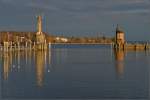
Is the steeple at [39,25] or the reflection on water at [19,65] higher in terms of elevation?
the steeple at [39,25]

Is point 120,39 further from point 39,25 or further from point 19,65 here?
point 19,65

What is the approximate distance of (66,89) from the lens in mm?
17453

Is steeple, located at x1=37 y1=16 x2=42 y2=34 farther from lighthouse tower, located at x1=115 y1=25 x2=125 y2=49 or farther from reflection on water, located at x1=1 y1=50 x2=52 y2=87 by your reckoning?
reflection on water, located at x1=1 y1=50 x2=52 y2=87

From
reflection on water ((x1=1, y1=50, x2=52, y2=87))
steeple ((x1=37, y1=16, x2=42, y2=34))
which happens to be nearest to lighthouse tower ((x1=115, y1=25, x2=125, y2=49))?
steeple ((x1=37, y1=16, x2=42, y2=34))

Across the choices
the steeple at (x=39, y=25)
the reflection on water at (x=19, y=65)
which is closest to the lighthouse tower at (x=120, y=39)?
the steeple at (x=39, y=25)

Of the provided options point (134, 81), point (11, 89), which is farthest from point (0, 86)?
point (134, 81)

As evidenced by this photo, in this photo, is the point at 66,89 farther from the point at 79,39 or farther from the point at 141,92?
the point at 79,39

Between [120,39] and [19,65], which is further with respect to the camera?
[120,39]

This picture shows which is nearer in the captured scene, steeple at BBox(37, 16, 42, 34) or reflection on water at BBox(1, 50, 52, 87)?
reflection on water at BBox(1, 50, 52, 87)

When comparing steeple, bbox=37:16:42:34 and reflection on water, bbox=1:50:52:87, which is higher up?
steeple, bbox=37:16:42:34

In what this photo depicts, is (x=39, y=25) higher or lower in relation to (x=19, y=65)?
higher

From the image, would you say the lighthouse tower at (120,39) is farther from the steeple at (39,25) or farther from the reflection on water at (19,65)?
the reflection on water at (19,65)

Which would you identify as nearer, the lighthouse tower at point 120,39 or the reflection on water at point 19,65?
the reflection on water at point 19,65

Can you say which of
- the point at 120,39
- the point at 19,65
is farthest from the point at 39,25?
the point at 19,65
